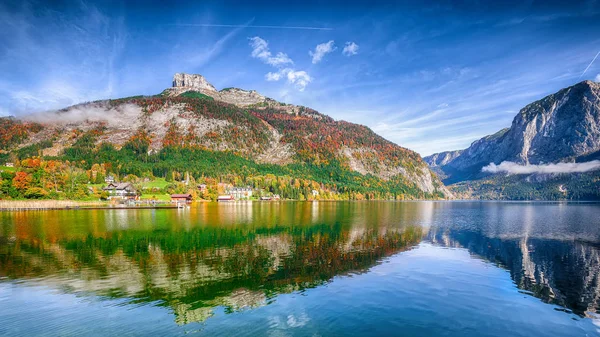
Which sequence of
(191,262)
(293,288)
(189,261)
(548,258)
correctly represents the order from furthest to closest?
(548,258)
(189,261)
(191,262)
(293,288)

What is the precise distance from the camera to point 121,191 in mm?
147500

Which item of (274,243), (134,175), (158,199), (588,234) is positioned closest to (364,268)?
(274,243)

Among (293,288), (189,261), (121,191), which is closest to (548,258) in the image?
(293,288)

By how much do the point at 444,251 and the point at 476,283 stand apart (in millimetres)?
13439

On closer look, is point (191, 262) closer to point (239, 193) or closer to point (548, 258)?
point (548, 258)

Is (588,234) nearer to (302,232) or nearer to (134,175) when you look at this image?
(302,232)

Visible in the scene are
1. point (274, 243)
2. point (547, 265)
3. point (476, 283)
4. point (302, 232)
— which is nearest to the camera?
point (476, 283)

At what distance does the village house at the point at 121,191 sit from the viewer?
143750 mm

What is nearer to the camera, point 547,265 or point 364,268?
point 364,268

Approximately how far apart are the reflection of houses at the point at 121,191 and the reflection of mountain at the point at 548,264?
14011 centimetres

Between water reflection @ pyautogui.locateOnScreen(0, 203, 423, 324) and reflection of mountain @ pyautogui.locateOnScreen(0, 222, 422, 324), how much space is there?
0.24 feet

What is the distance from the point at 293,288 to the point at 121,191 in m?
153

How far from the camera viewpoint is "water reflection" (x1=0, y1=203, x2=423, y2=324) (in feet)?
66.8

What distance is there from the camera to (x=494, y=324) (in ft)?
54.8
